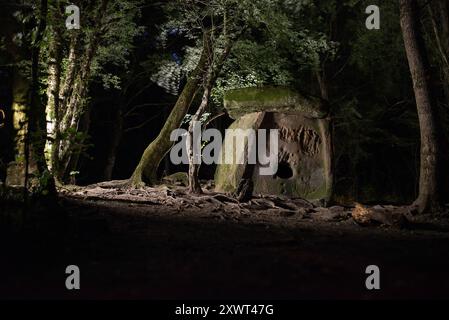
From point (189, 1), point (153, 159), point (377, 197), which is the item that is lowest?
point (377, 197)

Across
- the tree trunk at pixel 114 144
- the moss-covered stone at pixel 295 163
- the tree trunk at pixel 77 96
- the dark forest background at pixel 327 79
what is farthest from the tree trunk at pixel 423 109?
the tree trunk at pixel 114 144

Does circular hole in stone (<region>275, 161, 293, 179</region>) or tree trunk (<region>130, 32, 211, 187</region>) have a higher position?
tree trunk (<region>130, 32, 211, 187</region>)

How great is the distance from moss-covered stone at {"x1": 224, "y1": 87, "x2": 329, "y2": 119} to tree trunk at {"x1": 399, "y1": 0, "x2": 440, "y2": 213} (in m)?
2.94

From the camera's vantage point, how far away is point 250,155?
13148 mm

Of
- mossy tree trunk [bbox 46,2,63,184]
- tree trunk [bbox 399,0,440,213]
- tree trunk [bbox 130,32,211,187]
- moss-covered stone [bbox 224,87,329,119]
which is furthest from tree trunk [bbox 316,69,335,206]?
mossy tree trunk [bbox 46,2,63,184]

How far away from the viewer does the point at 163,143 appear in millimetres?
15273

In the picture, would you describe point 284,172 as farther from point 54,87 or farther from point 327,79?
point 327,79

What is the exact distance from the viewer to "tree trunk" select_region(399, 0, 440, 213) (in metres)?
10.0

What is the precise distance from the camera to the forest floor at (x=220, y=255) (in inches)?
167

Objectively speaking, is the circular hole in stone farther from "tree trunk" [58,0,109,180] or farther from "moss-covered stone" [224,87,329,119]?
"tree trunk" [58,0,109,180]

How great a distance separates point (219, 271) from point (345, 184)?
72.6ft

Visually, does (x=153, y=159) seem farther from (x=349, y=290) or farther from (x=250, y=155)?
(x=349, y=290)

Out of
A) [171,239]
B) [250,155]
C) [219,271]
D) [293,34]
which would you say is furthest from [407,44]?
[219,271]

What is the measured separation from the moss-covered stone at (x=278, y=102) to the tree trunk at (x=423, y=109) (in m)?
2.94
